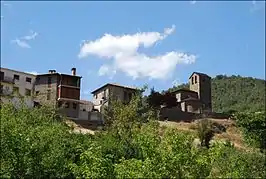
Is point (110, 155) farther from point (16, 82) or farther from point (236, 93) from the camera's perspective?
point (236, 93)

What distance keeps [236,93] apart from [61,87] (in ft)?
174

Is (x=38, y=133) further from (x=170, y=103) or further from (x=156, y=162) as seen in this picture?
(x=170, y=103)

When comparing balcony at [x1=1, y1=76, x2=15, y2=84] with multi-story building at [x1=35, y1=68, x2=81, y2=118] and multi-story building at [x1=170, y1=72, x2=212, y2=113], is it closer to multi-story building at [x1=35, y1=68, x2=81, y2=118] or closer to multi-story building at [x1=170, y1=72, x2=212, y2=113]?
multi-story building at [x1=35, y1=68, x2=81, y2=118]

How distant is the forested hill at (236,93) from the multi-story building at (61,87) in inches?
1416

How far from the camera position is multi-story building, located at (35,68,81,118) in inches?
2499

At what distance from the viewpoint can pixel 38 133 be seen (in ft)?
79.4

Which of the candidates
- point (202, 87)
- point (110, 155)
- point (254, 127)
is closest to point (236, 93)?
point (202, 87)

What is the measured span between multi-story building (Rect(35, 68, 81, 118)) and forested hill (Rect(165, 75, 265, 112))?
3596 cm

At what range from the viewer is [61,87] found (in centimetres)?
6425

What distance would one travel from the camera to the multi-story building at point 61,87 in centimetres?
6347

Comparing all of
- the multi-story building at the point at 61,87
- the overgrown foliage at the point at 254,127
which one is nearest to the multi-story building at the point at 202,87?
the multi-story building at the point at 61,87

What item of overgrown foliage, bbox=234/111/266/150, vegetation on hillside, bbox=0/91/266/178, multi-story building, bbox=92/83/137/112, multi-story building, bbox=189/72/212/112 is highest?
multi-story building, bbox=189/72/212/112

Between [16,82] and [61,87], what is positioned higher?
[16,82]

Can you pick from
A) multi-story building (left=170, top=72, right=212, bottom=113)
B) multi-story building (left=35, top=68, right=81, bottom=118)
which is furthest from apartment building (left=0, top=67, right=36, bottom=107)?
multi-story building (left=170, top=72, right=212, bottom=113)
